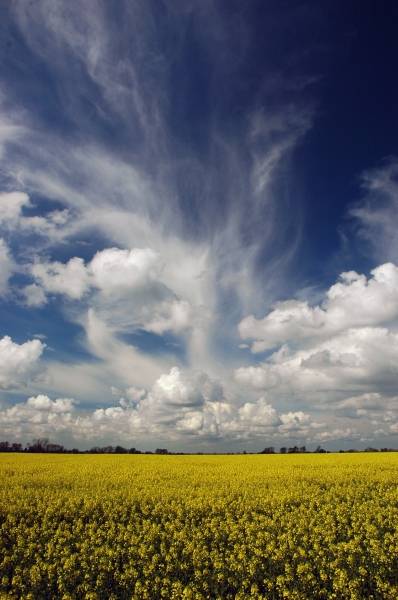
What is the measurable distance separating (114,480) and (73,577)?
13803 millimetres

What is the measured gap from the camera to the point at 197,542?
14.0 metres

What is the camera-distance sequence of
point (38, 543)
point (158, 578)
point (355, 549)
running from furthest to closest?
point (38, 543), point (355, 549), point (158, 578)

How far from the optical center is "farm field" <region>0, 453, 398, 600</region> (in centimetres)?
1173

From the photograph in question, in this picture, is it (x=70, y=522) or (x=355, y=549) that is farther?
(x=70, y=522)

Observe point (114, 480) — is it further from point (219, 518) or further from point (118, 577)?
point (118, 577)

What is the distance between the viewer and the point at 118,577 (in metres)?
12.0

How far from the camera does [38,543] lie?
14.5 metres

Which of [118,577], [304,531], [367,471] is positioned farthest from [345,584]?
[367,471]

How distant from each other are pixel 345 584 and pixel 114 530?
8781mm

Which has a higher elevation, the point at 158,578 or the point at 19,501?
the point at 19,501

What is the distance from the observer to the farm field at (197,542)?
11.7 m

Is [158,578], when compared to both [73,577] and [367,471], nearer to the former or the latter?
[73,577]

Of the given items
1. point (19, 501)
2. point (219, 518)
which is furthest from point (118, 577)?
point (19, 501)

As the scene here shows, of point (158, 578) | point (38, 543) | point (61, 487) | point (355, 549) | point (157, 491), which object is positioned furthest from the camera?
point (61, 487)
